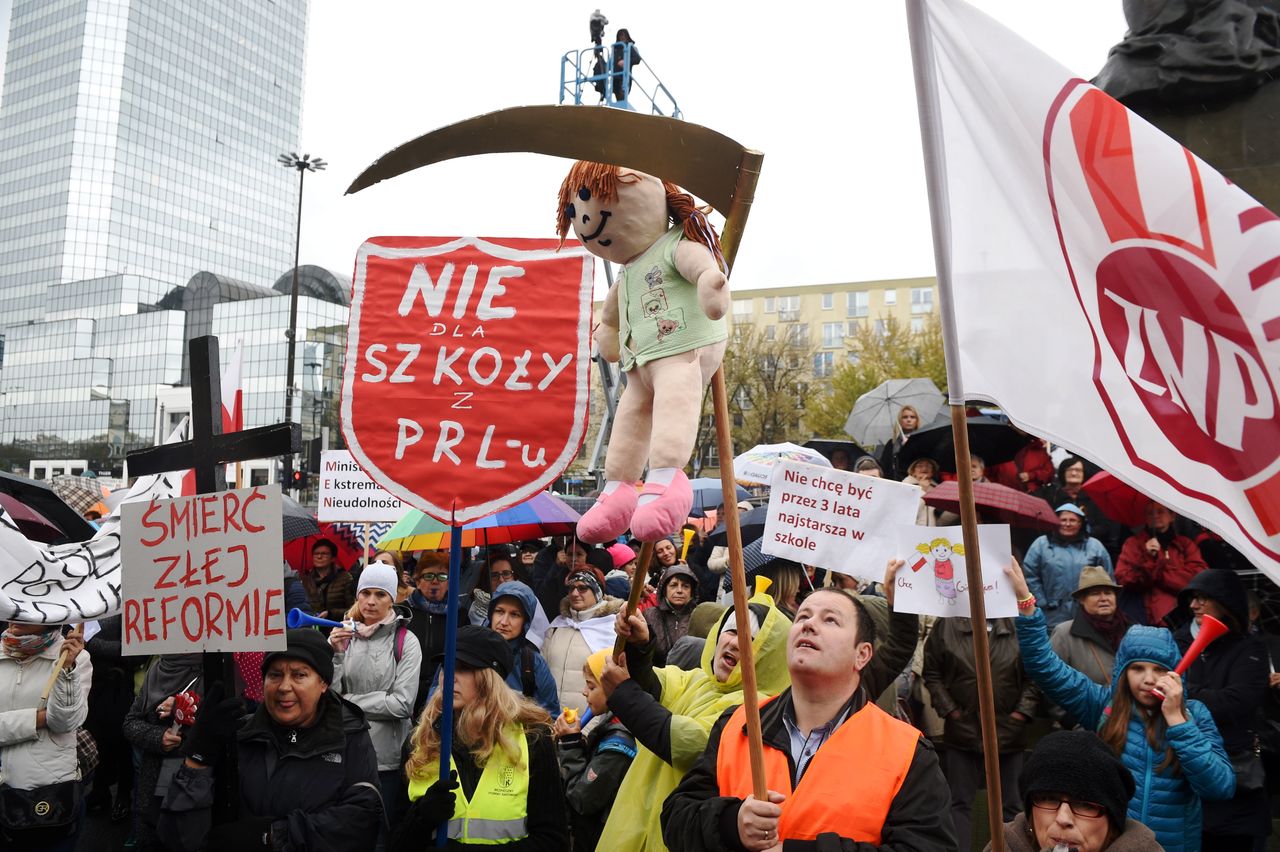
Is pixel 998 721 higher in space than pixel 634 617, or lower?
lower

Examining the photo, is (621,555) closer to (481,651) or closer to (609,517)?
(481,651)

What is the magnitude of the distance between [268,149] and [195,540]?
408 feet

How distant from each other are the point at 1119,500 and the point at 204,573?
628 cm

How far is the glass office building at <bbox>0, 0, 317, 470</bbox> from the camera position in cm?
9000

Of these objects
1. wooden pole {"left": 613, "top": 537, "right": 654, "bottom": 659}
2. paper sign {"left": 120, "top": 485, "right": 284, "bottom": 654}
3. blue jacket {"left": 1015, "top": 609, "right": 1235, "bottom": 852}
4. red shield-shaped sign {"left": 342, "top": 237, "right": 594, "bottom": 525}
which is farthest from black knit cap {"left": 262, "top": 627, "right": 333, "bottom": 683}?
blue jacket {"left": 1015, "top": 609, "right": 1235, "bottom": 852}

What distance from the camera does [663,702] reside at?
157 inches

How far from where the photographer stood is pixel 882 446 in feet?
45.8

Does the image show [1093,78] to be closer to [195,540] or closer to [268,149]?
[195,540]

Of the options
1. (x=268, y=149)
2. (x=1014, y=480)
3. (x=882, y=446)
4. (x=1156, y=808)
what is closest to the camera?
(x=1156, y=808)

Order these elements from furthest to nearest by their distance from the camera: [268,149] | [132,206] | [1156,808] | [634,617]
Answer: [268,149] < [132,206] < [1156,808] < [634,617]

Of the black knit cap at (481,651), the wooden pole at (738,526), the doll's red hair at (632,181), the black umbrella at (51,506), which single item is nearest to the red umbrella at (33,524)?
the black umbrella at (51,506)

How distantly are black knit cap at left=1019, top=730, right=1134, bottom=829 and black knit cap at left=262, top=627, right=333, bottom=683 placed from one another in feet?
8.69

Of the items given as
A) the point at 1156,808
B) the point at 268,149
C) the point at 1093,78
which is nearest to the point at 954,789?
the point at 1156,808

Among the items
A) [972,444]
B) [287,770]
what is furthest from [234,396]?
[972,444]
